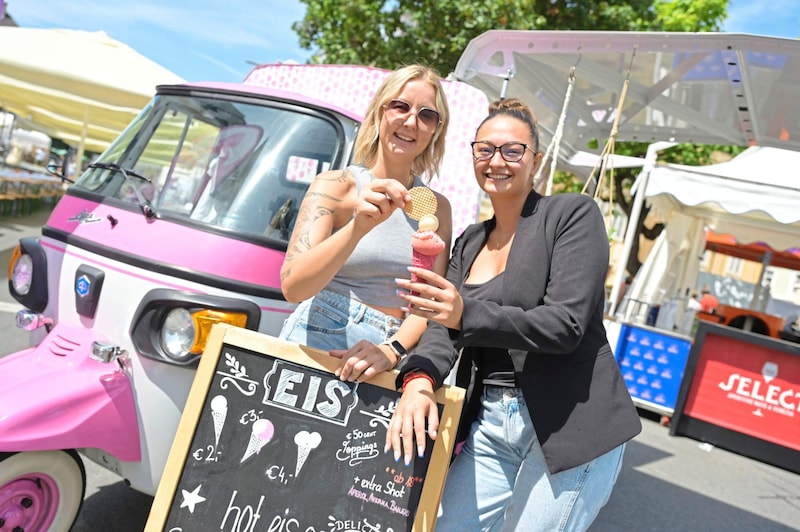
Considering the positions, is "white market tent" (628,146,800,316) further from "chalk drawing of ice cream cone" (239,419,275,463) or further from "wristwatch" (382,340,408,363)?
"chalk drawing of ice cream cone" (239,419,275,463)

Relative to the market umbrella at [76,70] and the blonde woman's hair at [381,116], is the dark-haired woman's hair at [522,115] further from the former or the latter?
the market umbrella at [76,70]

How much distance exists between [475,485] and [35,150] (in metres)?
31.7

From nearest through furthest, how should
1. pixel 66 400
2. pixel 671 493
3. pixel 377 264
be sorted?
pixel 377 264
pixel 66 400
pixel 671 493

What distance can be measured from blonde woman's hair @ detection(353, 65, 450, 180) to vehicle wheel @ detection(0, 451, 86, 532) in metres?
1.64

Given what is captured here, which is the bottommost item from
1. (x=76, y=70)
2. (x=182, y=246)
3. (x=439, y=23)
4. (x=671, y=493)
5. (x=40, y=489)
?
(x=671, y=493)

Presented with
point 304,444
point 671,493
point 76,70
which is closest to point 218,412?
point 304,444

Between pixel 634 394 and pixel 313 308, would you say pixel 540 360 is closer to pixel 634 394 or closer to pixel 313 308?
pixel 313 308

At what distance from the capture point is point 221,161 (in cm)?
309

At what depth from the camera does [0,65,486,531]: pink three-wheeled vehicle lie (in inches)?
92.9

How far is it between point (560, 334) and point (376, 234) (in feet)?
2.39

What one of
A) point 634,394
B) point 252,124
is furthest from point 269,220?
point 634,394

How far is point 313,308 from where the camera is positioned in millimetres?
2168

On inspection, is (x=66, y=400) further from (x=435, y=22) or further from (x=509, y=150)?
(x=435, y=22)

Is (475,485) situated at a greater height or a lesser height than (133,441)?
greater
